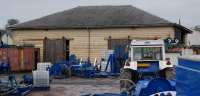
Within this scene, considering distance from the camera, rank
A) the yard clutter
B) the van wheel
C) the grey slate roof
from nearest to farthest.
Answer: the van wheel, the yard clutter, the grey slate roof

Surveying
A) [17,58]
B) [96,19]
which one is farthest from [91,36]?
[17,58]

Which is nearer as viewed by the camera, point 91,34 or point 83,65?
point 83,65

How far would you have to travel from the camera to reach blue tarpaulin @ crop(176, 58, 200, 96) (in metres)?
6.61

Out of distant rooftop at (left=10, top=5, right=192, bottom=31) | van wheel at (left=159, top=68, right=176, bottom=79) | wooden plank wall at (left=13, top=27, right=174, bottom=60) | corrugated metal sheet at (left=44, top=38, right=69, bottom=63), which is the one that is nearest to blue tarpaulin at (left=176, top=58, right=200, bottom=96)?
van wheel at (left=159, top=68, right=176, bottom=79)

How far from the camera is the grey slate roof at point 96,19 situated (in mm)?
40750

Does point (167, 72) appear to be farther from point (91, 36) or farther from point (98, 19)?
point (98, 19)

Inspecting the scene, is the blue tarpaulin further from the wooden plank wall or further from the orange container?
the wooden plank wall

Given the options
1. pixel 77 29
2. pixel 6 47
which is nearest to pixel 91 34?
A: pixel 77 29

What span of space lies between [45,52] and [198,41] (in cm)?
1900

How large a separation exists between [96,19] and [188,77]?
35.5m

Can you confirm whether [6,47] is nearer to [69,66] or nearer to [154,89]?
[69,66]

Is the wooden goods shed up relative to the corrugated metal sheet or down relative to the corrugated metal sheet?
up

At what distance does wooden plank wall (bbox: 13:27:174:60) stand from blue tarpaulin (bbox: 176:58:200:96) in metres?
32.2

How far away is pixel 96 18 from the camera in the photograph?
4281 cm
